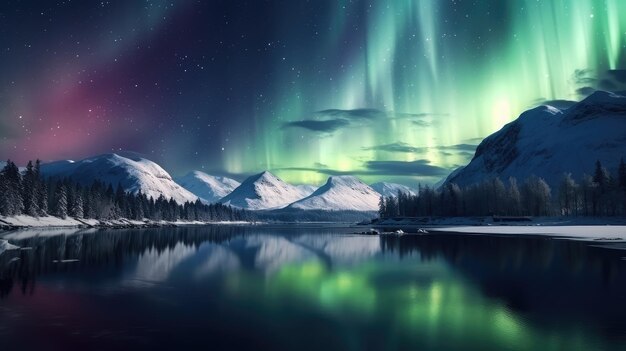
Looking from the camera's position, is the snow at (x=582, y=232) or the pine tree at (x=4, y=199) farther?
the pine tree at (x=4, y=199)

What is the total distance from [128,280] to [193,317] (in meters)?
16.3

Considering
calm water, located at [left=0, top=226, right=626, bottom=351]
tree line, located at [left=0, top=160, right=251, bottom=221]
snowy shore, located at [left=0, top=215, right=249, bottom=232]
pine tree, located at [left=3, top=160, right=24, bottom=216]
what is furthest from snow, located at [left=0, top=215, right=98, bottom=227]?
calm water, located at [left=0, top=226, right=626, bottom=351]

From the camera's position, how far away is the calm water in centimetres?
1911

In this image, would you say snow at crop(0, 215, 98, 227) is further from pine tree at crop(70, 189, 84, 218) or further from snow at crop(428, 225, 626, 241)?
snow at crop(428, 225, 626, 241)

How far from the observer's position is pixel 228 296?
30.1 m

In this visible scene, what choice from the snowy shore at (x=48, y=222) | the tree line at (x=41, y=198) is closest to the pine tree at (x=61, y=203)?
the tree line at (x=41, y=198)

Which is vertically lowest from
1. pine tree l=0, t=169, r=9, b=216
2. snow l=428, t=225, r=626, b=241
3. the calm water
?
the calm water

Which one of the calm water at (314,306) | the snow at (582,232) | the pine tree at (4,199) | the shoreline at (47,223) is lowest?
the calm water at (314,306)

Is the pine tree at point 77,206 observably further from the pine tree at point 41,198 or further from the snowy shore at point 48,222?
the pine tree at point 41,198

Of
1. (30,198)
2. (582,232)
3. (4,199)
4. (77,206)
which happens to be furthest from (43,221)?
(582,232)

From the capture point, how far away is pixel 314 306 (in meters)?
27.2

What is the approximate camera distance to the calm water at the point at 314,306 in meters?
19.1

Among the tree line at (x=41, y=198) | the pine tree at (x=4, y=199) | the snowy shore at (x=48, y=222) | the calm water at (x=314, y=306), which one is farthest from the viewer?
the tree line at (x=41, y=198)

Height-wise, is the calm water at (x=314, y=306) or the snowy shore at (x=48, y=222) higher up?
the snowy shore at (x=48, y=222)
